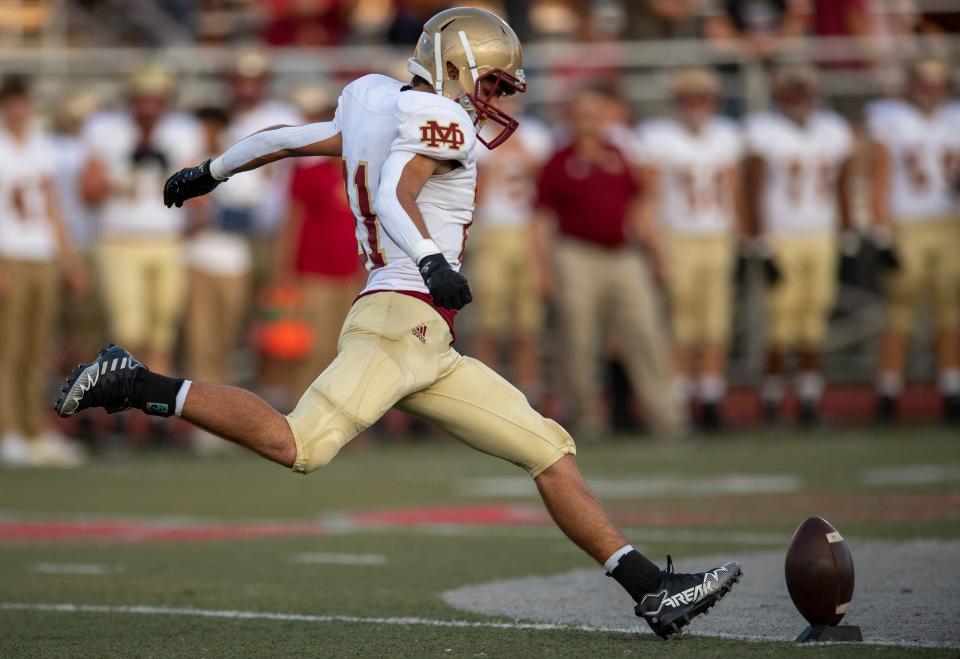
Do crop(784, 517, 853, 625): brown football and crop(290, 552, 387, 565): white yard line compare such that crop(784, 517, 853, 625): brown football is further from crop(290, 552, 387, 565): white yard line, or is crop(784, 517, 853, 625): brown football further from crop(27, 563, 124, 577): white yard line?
crop(27, 563, 124, 577): white yard line

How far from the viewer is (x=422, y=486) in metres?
9.53

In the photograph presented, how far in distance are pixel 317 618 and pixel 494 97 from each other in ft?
5.48

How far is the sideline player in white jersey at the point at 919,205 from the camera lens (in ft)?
40.3

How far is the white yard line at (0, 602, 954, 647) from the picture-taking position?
4.88m

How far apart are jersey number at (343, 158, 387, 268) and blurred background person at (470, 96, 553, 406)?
7223 mm

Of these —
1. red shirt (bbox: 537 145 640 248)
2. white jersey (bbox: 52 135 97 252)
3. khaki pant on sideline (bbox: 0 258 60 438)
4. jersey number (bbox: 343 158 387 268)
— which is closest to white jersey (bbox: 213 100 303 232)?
white jersey (bbox: 52 135 97 252)

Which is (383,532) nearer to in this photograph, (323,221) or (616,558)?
(616,558)

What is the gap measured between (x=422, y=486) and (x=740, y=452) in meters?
2.41

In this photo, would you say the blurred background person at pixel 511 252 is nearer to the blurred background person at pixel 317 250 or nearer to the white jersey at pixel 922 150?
the blurred background person at pixel 317 250

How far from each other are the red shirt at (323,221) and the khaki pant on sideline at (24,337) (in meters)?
1.67

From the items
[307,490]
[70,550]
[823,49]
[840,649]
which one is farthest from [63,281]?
[840,649]

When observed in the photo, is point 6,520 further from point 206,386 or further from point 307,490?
point 206,386

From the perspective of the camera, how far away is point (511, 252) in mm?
12414

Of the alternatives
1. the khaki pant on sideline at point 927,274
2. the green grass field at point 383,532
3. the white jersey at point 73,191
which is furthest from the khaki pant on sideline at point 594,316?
the white jersey at point 73,191
